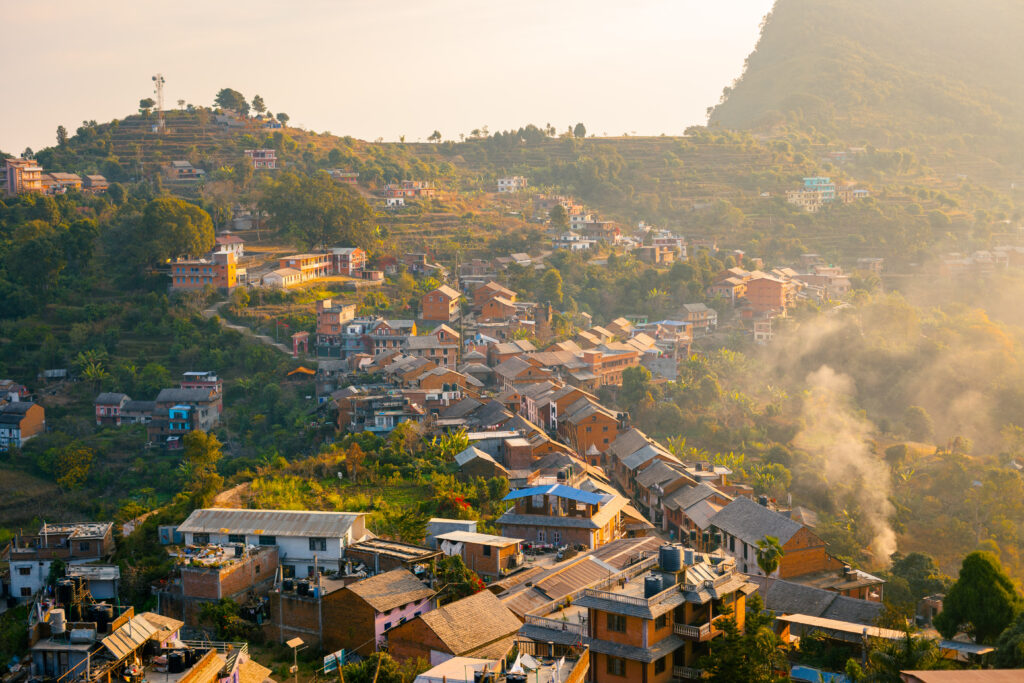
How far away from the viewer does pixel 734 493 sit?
2261 centimetres

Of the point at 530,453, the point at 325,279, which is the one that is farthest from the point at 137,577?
the point at 325,279

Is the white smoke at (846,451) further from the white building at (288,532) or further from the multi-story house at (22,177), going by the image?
the multi-story house at (22,177)

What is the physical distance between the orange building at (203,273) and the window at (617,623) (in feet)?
93.5

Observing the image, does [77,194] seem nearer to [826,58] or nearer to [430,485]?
[430,485]

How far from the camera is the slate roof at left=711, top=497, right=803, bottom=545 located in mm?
18344

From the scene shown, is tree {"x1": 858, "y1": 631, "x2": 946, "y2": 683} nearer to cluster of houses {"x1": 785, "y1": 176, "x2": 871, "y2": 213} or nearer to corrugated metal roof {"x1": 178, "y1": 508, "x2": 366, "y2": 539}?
corrugated metal roof {"x1": 178, "y1": 508, "x2": 366, "y2": 539}

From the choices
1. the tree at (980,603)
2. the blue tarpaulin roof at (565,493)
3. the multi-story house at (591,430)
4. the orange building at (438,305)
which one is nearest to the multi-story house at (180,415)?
the orange building at (438,305)

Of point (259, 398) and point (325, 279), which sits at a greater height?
point (325, 279)

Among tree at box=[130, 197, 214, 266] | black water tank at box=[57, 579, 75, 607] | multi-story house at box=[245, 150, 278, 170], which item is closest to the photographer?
black water tank at box=[57, 579, 75, 607]

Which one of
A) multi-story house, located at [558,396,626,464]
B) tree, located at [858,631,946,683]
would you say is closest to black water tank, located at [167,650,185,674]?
tree, located at [858,631,946,683]

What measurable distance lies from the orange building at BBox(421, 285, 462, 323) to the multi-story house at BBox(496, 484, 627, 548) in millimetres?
17423

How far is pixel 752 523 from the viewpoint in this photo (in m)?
19.0

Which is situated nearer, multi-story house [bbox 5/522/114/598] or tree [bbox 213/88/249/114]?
multi-story house [bbox 5/522/114/598]

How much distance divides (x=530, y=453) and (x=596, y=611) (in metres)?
11.1
